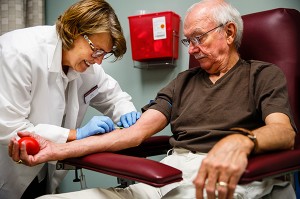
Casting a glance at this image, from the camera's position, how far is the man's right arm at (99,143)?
137cm

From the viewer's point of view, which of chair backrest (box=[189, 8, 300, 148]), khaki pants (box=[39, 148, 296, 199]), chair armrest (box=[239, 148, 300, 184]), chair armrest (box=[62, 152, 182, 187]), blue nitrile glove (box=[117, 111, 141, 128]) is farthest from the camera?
blue nitrile glove (box=[117, 111, 141, 128])

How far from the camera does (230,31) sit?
1.66 metres

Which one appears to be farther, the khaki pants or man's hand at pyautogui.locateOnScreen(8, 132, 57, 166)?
man's hand at pyautogui.locateOnScreen(8, 132, 57, 166)

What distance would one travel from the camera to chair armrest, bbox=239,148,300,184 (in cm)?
93

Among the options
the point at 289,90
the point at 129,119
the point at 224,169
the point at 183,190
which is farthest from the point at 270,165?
the point at 129,119

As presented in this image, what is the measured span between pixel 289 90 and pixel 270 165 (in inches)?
26.6

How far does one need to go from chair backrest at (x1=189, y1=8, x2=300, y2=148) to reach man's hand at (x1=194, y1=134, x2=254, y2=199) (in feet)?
2.04

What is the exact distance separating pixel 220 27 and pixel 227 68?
186 millimetres

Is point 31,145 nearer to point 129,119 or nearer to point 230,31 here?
point 129,119

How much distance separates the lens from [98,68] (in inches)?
83.7

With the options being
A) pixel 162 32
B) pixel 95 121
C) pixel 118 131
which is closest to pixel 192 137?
pixel 118 131

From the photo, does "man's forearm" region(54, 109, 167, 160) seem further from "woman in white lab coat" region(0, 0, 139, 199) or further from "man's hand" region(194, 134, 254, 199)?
"man's hand" region(194, 134, 254, 199)

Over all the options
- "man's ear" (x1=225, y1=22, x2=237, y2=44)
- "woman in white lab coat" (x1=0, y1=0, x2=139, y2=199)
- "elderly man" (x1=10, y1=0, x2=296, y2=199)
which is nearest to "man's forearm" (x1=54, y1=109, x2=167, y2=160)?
"elderly man" (x1=10, y1=0, x2=296, y2=199)

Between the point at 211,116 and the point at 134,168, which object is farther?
the point at 211,116
